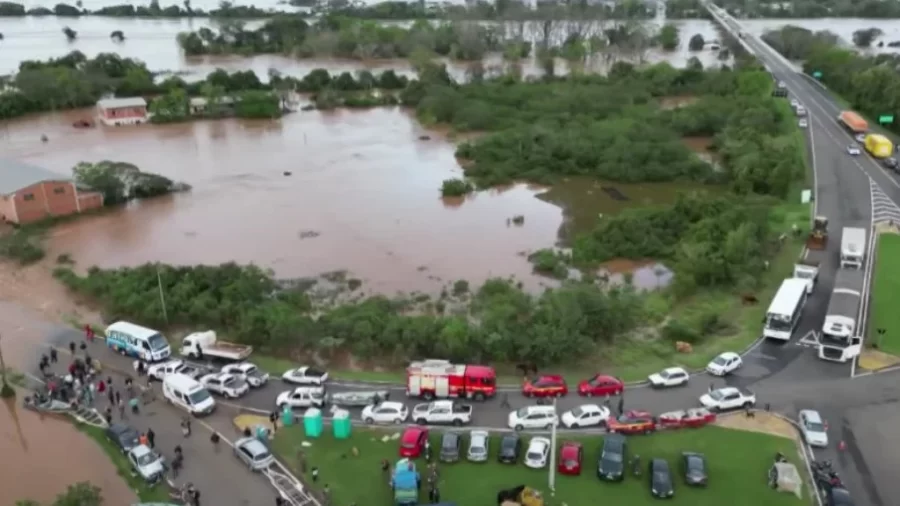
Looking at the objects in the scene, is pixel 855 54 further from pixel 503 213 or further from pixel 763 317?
pixel 763 317

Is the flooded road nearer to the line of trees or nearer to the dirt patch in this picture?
the line of trees

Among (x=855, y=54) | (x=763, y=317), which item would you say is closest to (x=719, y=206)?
(x=763, y=317)

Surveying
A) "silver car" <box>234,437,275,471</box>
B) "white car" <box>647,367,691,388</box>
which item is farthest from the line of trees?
"silver car" <box>234,437,275,471</box>

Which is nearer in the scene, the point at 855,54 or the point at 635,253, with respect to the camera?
the point at 635,253

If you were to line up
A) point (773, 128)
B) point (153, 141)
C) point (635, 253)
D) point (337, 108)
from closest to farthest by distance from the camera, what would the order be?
point (635, 253)
point (773, 128)
point (153, 141)
point (337, 108)

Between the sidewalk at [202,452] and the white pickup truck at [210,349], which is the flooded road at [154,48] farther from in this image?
the sidewalk at [202,452]

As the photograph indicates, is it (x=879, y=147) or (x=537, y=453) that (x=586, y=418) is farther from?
(x=879, y=147)

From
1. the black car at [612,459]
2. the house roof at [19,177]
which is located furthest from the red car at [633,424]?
the house roof at [19,177]

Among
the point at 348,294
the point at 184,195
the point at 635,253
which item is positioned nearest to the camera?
the point at 348,294
